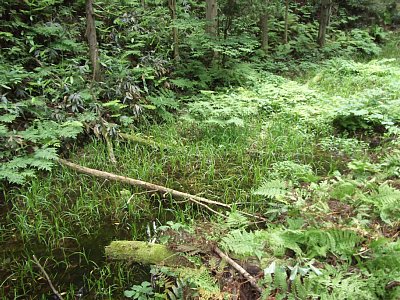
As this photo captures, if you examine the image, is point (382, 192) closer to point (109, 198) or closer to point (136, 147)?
point (109, 198)

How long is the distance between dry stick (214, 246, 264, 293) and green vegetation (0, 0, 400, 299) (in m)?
0.03

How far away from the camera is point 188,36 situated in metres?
8.77

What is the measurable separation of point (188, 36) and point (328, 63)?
4402 millimetres

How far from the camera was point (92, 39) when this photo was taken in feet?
21.4

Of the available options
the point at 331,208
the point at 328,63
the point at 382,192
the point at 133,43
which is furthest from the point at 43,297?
the point at 328,63

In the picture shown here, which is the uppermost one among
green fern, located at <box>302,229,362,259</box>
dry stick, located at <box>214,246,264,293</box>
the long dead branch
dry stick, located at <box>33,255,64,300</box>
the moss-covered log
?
green fern, located at <box>302,229,362,259</box>

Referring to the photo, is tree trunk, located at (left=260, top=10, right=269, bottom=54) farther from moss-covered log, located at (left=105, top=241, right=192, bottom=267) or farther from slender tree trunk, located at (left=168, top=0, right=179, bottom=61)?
moss-covered log, located at (left=105, top=241, right=192, bottom=267)

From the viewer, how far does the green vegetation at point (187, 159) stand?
2.77 meters

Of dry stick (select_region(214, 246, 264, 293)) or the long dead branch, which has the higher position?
dry stick (select_region(214, 246, 264, 293))

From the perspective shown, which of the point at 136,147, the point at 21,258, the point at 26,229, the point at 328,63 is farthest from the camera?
the point at 328,63

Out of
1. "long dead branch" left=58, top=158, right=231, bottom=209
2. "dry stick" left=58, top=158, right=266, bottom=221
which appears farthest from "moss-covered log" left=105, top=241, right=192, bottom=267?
"long dead branch" left=58, top=158, right=231, bottom=209

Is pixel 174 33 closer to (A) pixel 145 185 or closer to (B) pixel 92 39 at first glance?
(B) pixel 92 39

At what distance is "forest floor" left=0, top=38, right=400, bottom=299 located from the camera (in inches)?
104

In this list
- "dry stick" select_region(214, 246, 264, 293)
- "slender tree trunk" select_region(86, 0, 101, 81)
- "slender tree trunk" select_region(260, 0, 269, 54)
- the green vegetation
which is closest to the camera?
"dry stick" select_region(214, 246, 264, 293)
